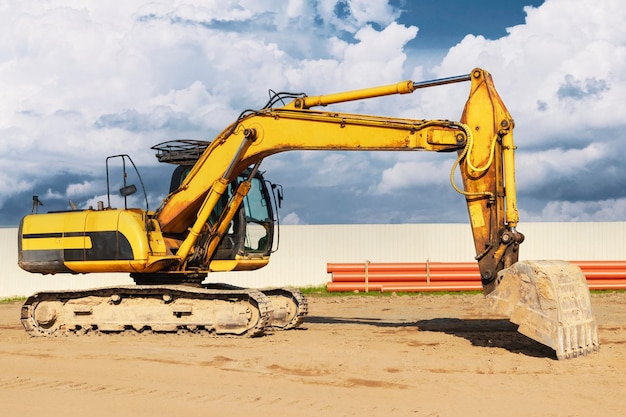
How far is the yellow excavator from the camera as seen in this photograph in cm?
1102

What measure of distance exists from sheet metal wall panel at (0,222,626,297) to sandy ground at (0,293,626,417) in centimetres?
1401

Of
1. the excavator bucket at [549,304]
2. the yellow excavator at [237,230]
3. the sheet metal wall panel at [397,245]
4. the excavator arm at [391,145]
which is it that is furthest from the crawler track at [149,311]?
the sheet metal wall panel at [397,245]

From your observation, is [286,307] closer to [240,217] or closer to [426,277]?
[240,217]

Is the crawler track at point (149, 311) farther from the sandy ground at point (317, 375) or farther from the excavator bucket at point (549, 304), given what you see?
the excavator bucket at point (549, 304)

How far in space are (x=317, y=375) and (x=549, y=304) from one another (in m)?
3.18

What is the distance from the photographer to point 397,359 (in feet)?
34.0

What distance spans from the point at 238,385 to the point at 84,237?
19.0 feet

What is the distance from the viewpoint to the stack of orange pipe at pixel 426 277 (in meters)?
24.4

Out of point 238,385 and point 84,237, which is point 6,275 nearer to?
point 84,237

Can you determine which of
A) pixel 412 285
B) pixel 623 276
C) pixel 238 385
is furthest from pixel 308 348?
pixel 623 276

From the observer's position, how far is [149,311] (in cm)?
1307

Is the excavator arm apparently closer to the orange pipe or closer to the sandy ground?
the sandy ground

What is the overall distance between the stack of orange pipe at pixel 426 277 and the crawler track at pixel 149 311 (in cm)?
1137

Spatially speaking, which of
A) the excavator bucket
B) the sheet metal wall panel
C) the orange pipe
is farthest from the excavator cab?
the sheet metal wall panel
